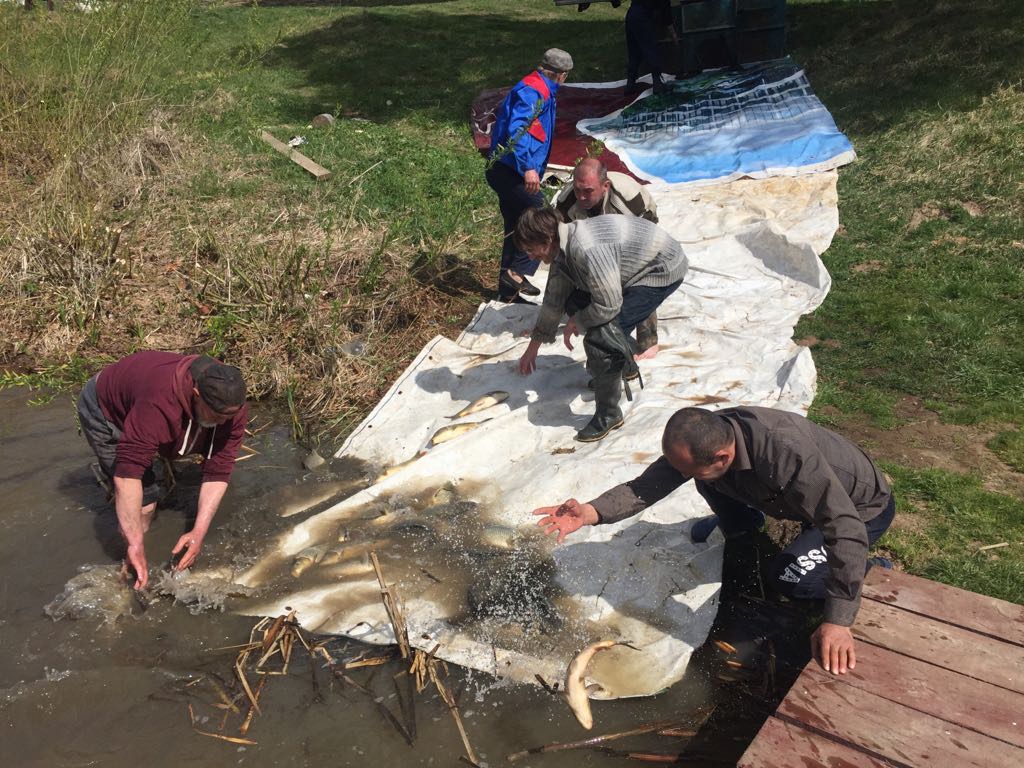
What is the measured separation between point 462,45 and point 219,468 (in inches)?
494

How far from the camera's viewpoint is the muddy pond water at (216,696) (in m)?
3.29

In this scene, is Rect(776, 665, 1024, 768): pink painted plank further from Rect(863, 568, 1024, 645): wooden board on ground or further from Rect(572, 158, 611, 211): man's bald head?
Rect(572, 158, 611, 211): man's bald head

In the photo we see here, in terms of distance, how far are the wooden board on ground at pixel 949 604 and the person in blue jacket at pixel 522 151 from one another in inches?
147

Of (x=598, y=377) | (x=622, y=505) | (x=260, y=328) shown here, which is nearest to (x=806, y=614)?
(x=622, y=505)

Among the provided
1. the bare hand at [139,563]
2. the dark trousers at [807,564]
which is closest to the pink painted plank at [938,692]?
the dark trousers at [807,564]

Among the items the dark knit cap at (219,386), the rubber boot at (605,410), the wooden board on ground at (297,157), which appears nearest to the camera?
the dark knit cap at (219,386)

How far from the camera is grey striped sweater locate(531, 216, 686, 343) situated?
4578 mm

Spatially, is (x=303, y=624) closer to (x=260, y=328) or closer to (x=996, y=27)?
(x=260, y=328)

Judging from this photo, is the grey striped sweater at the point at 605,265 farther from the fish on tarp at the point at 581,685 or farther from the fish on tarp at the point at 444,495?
the fish on tarp at the point at 581,685

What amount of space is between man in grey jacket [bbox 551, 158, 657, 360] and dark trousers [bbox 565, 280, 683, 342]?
36cm

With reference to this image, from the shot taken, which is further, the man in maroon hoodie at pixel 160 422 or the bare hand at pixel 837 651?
the man in maroon hoodie at pixel 160 422

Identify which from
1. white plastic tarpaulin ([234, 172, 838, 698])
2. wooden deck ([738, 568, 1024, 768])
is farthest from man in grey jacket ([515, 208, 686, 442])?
wooden deck ([738, 568, 1024, 768])

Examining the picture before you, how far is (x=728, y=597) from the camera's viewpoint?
3.92 m

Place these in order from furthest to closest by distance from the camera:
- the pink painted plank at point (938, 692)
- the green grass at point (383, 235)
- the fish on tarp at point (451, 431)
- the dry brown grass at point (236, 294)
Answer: the dry brown grass at point (236, 294) < the green grass at point (383, 235) < the fish on tarp at point (451, 431) < the pink painted plank at point (938, 692)
